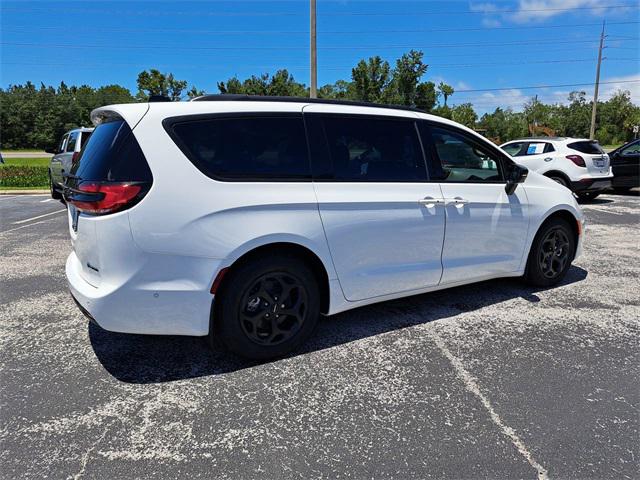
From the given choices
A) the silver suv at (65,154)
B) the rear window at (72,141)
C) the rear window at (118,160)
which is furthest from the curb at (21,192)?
the rear window at (118,160)

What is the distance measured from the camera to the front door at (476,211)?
377 centimetres

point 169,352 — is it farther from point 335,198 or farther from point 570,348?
point 570,348

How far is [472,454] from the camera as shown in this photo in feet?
7.20

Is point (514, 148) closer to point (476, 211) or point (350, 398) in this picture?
point (476, 211)

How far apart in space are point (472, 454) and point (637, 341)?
2171 millimetres

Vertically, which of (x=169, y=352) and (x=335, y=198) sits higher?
(x=335, y=198)

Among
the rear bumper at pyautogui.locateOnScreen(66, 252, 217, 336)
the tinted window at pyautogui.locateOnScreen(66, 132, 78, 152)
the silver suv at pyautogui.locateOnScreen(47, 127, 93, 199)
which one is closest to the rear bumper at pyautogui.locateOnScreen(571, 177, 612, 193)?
the rear bumper at pyautogui.locateOnScreen(66, 252, 217, 336)

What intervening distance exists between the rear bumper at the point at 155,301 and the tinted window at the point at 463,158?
2.22 m

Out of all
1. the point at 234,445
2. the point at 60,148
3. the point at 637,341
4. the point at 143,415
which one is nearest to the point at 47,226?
the point at 60,148

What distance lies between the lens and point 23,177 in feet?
57.0

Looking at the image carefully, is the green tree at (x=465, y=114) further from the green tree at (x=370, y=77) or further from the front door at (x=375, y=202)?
the front door at (x=375, y=202)

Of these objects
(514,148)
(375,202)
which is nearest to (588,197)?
(514,148)

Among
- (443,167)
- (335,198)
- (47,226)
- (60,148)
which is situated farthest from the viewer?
(60,148)

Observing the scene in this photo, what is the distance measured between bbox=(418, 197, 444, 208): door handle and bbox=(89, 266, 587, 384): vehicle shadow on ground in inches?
40.3
